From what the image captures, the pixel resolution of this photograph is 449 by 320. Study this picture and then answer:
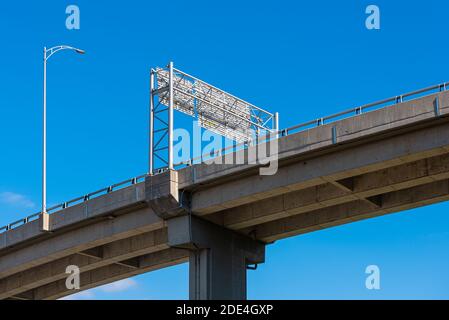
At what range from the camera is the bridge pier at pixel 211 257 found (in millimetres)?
47344

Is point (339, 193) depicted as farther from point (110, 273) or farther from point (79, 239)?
point (110, 273)

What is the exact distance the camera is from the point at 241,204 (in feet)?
151

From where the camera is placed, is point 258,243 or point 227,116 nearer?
point 258,243

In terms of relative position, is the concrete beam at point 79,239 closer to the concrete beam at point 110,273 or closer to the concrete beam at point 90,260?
the concrete beam at point 90,260

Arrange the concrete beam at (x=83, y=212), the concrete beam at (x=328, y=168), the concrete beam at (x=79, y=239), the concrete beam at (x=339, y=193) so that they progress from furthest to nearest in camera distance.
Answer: the concrete beam at (x=79, y=239) → the concrete beam at (x=83, y=212) → the concrete beam at (x=339, y=193) → the concrete beam at (x=328, y=168)

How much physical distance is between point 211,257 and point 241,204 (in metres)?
3.52

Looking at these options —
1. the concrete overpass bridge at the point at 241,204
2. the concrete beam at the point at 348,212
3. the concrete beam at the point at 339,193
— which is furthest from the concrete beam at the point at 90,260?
the concrete beam at the point at 348,212

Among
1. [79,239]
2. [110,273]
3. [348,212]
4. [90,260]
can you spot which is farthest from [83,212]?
[348,212]

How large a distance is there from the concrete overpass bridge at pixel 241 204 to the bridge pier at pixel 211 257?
0.05m

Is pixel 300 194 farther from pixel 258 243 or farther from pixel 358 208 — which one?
pixel 258 243

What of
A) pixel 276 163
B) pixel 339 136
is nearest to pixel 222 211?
pixel 276 163

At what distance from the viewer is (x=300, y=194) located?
149 feet
